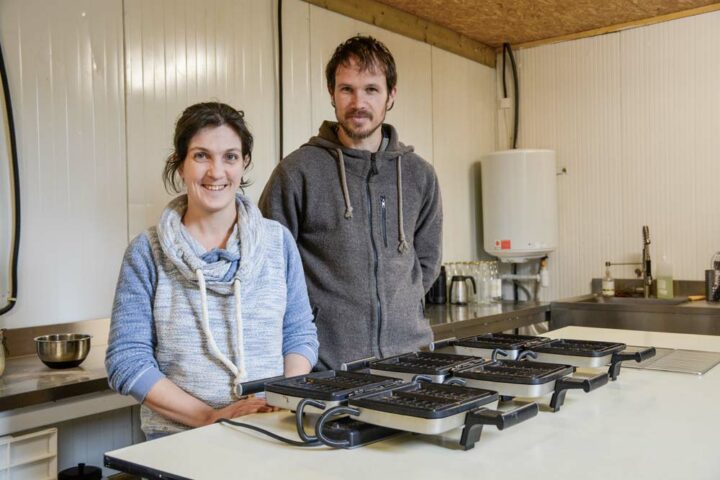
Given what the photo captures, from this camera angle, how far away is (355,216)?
1.99 meters

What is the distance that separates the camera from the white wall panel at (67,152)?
7.34ft

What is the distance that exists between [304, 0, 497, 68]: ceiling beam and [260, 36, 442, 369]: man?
145cm

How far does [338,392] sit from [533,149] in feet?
11.3

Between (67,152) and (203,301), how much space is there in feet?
4.14

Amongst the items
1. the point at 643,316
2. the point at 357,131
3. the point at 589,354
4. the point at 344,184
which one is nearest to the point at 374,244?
the point at 344,184

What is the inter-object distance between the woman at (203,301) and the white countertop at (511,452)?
0.22 metres

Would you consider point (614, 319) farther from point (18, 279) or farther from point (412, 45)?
point (18, 279)

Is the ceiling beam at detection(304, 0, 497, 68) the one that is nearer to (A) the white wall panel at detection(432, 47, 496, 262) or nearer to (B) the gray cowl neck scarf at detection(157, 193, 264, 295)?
(A) the white wall panel at detection(432, 47, 496, 262)

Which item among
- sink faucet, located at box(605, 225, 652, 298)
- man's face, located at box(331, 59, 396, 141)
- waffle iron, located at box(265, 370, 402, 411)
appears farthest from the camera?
sink faucet, located at box(605, 225, 652, 298)

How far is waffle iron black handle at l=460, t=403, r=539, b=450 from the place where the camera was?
97cm

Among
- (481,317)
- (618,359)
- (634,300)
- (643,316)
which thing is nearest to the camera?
(618,359)

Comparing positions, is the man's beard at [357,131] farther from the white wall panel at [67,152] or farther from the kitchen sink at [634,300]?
the kitchen sink at [634,300]

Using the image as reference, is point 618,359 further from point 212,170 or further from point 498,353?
point 212,170

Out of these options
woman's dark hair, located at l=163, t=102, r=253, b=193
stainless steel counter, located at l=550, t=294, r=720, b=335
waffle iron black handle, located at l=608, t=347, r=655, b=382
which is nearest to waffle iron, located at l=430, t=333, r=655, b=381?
waffle iron black handle, located at l=608, t=347, r=655, b=382
